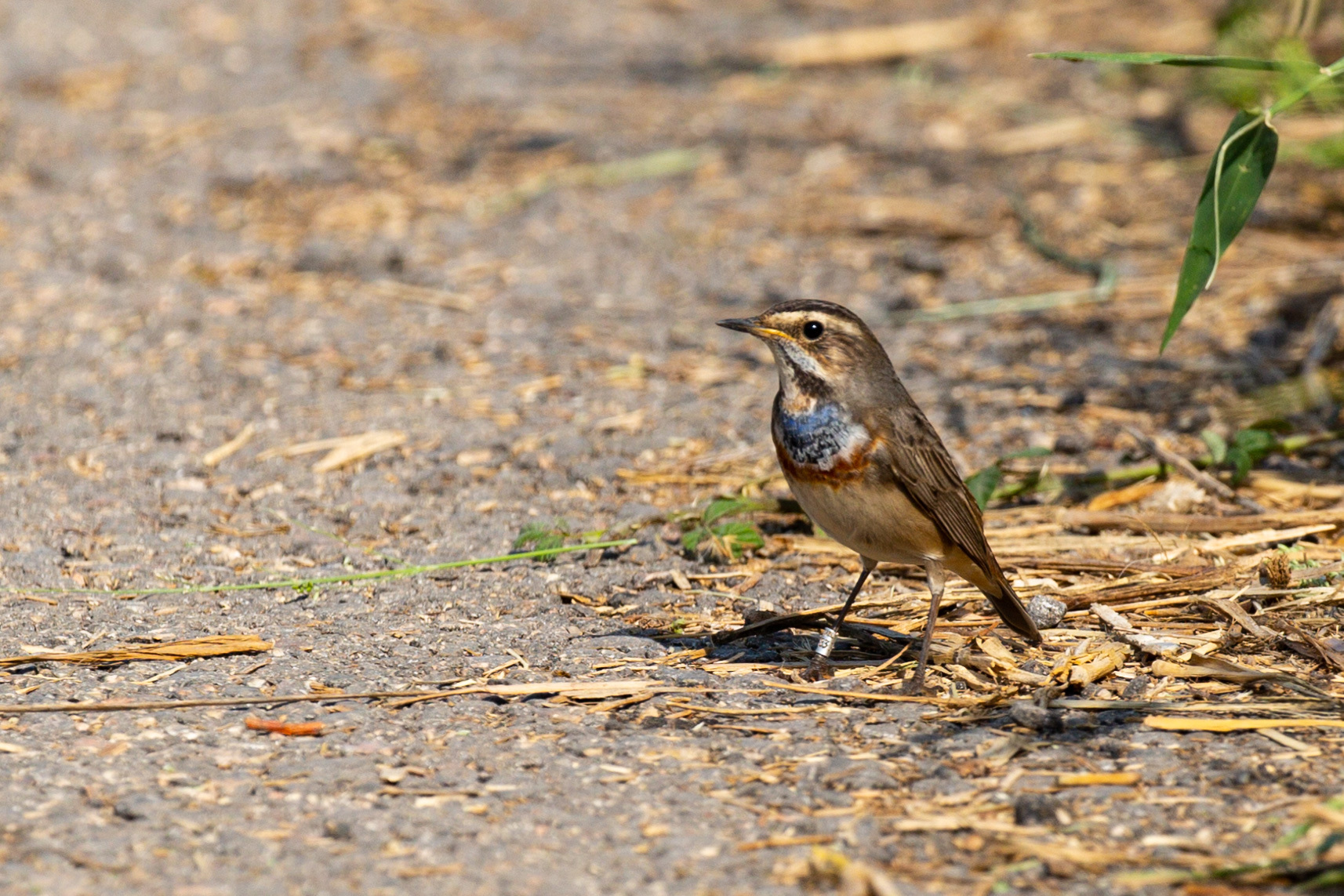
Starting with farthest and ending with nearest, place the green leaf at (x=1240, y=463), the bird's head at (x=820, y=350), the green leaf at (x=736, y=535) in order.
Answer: the green leaf at (x=1240, y=463) → the green leaf at (x=736, y=535) → the bird's head at (x=820, y=350)

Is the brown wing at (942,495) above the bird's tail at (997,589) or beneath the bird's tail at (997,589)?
above

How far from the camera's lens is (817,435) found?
511 centimetres

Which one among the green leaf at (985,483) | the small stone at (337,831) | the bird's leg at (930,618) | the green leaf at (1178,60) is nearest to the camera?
the small stone at (337,831)

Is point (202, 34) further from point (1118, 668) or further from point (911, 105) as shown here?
point (1118, 668)

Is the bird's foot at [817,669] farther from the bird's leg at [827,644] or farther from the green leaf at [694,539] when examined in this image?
the green leaf at [694,539]

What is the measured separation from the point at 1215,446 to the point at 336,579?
357 cm

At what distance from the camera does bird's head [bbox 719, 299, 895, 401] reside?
17.1ft

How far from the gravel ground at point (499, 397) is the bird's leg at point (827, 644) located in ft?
0.44

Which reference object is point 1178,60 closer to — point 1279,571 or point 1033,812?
point 1279,571

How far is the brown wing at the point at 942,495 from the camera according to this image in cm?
510

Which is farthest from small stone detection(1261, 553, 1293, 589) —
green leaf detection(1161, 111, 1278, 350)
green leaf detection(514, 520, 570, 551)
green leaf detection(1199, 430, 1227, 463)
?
green leaf detection(514, 520, 570, 551)

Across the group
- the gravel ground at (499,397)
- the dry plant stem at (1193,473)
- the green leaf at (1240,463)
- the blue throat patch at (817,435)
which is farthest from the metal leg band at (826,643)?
the green leaf at (1240,463)

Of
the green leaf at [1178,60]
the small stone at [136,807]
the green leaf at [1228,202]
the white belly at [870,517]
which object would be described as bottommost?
the small stone at [136,807]

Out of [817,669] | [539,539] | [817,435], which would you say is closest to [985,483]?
[817,435]
